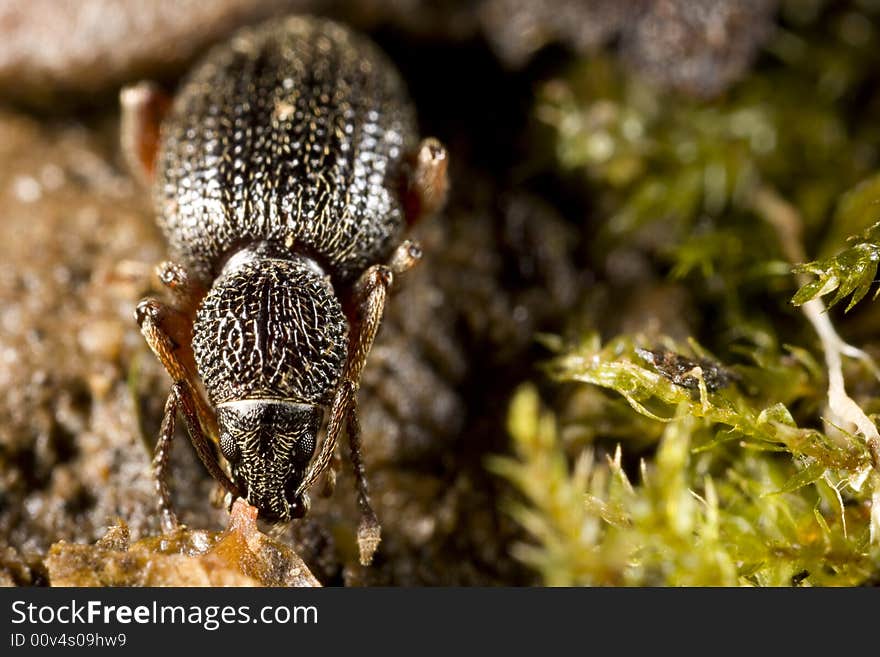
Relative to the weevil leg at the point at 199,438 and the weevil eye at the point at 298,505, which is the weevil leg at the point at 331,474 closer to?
the weevil eye at the point at 298,505

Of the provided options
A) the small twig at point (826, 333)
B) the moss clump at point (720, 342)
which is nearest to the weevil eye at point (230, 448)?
the moss clump at point (720, 342)

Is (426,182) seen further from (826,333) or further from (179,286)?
(826,333)

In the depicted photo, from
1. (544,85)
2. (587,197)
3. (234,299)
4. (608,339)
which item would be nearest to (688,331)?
(608,339)

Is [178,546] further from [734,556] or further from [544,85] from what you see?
[544,85]

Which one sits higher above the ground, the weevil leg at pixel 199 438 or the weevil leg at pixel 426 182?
the weevil leg at pixel 426 182

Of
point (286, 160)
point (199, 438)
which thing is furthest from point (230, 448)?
point (286, 160)

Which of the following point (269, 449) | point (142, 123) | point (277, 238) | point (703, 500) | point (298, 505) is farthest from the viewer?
point (142, 123)

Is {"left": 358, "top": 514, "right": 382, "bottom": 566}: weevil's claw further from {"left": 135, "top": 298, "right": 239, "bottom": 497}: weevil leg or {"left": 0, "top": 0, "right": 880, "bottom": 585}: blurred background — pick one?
{"left": 135, "top": 298, "right": 239, "bottom": 497}: weevil leg
